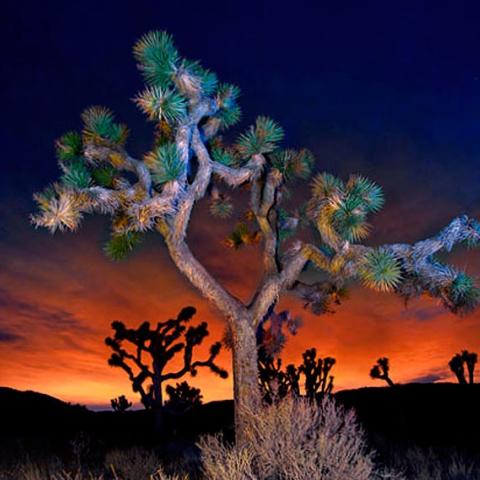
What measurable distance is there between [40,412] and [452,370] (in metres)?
23.4

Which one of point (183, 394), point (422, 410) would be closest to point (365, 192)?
point (183, 394)

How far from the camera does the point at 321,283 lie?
34.2ft

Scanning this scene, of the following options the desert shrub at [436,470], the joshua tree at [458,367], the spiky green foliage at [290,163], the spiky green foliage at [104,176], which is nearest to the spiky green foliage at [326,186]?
the spiky green foliage at [290,163]

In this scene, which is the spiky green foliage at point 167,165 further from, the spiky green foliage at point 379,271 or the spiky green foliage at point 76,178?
the spiky green foliage at point 379,271

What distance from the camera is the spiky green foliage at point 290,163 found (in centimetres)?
1065

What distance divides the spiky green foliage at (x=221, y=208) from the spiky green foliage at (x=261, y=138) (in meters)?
1.62

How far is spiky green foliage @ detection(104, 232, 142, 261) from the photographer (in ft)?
31.0

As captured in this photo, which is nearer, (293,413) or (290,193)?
(293,413)

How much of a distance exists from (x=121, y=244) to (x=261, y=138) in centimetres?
310

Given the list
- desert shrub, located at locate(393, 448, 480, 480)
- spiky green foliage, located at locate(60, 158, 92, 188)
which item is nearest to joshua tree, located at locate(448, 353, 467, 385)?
desert shrub, located at locate(393, 448, 480, 480)

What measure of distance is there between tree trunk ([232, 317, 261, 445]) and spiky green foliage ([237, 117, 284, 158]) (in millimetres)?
3084

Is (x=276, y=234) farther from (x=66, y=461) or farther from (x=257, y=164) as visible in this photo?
(x=66, y=461)

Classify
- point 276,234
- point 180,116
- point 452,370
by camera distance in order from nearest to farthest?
point 180,116 → point 276,234 → point 452,370

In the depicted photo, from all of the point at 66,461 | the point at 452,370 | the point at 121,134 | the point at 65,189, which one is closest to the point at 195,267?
the point at 65,189
